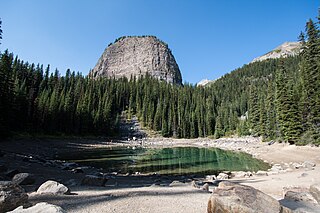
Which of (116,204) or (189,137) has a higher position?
(189,137)

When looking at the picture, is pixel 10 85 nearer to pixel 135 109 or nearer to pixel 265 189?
pixel 265 189

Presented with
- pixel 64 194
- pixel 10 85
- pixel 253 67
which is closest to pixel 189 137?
→ pixel 10 85

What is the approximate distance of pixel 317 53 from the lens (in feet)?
122

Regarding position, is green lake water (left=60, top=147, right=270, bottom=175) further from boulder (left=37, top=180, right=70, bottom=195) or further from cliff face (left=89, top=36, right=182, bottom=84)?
cliff face (left=89, top=36, right=182, bottom=84)

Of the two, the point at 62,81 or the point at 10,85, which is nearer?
the point at 10,85

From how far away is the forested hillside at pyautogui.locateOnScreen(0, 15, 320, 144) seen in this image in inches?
1458

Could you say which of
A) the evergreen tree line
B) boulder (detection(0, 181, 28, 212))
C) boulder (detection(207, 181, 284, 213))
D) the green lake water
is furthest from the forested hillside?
boulder (detection(0, 181, 28, 212))

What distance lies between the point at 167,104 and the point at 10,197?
9802 cm

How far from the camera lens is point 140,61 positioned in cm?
18075

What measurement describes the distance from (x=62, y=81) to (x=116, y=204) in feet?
332

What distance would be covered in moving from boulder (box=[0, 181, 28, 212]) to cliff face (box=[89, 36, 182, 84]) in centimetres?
16658

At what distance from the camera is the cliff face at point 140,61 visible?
577ft

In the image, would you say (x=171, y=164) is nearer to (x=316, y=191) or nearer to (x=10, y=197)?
(x=316, y=191)

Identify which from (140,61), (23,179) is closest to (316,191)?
(23,179)
